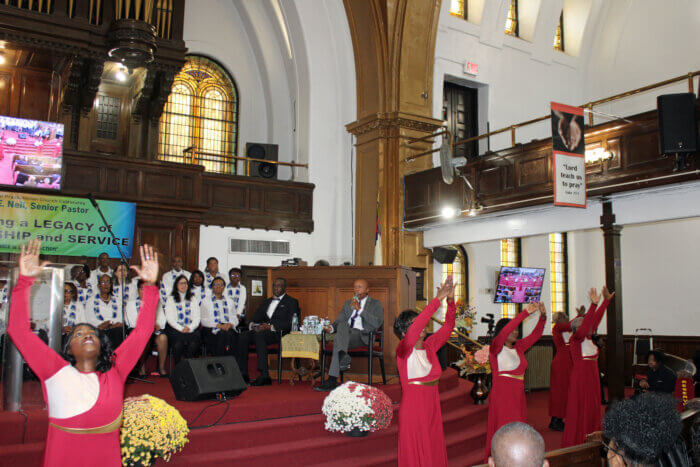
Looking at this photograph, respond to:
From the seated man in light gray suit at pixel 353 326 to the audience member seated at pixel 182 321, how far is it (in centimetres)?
179

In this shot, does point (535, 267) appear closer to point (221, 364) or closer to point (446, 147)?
point (446, 147)

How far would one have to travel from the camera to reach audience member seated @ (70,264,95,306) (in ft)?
27.5

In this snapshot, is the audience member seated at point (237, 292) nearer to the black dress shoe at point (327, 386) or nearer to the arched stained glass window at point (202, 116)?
the black dress shoe at point (327, 386)

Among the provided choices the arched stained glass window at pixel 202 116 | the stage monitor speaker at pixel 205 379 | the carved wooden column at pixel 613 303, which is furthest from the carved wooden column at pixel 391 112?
the stage monitor speaker at pixel 205 379

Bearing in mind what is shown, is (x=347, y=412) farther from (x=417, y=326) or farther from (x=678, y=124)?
(x=678, y=124)

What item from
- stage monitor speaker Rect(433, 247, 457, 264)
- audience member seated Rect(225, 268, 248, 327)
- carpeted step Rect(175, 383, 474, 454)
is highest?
stage monitor speaker Rect(433, 247, 457, 264)

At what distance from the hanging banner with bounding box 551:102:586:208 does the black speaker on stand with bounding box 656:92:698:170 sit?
1179 millimetres

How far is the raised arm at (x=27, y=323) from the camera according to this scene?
3.12m

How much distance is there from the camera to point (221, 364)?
6250 mm

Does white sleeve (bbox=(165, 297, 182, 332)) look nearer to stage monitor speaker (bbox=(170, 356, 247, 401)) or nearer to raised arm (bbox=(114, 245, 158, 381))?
stage monitor speaker (bbox=(170, 356, 247, 401))

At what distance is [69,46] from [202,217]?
3851 millimetres

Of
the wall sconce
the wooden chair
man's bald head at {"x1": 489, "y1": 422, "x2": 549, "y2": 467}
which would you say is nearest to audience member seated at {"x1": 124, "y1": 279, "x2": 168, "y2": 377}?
the wooden chair

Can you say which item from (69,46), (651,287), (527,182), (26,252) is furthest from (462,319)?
(26,252)

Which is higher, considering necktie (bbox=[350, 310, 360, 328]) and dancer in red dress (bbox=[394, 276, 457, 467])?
necktie (bbox=[350, 310, 360, 328])
